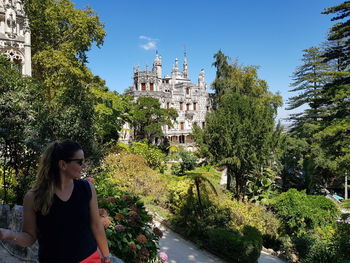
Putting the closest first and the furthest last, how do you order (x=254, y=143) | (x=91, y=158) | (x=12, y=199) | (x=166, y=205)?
(x=12, y=199), (x=91, y=158), (x=166, y=205), (x=254, y=143)

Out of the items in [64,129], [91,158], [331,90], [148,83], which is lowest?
[91,158]

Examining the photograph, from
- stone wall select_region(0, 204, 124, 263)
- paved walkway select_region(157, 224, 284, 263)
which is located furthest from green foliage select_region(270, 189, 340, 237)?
stone wall select_region(0, 204, 124, 263)

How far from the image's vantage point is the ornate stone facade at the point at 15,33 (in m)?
16.5

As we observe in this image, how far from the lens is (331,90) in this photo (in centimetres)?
1390

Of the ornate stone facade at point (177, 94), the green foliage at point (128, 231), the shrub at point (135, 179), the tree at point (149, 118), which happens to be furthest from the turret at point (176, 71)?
the green foliage at point (128, 231)

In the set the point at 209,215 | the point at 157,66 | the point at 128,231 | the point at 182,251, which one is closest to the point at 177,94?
the point at 157,66

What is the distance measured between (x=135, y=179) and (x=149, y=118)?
19347 mm

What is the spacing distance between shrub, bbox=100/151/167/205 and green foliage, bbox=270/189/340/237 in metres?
6.39

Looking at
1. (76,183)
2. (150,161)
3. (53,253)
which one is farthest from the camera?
(150,161)

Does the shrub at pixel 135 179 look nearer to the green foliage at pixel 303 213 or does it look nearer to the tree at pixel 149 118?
the green foliage at pixel 303 213

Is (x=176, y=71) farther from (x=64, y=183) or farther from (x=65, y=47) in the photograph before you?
(x=64, y=183)

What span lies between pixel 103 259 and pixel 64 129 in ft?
20.2

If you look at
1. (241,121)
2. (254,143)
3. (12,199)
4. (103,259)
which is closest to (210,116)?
(241,121)

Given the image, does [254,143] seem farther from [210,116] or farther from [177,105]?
[177,105]
